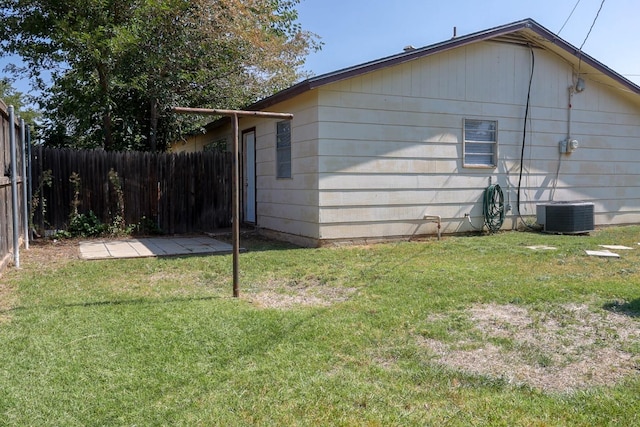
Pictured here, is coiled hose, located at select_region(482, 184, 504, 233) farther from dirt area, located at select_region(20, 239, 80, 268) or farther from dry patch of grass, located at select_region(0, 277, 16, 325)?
dry patch of grass, located at select_region(0, 277, 16, 325)

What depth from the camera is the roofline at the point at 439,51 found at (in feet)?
26.3

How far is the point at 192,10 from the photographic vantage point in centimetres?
1155

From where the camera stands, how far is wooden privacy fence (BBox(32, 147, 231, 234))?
31.7ft

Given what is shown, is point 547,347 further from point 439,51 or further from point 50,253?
point 50,253

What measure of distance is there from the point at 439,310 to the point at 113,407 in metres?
2.83

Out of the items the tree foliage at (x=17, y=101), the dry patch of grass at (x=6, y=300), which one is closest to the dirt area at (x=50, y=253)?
the dry patch of grass at (x=6, y=300)

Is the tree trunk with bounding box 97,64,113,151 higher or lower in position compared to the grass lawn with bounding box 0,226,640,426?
higher

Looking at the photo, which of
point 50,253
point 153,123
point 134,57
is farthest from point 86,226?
point 134,57

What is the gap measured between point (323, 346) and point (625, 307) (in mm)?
2854

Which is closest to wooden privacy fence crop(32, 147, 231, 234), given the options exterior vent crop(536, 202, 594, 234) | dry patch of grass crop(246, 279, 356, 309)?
dry patch of grass crop(246, 279, 356, 309)

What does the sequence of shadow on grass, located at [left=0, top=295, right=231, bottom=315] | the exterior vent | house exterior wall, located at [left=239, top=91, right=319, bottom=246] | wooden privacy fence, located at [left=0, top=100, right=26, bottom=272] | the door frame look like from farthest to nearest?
the door frame < the exterior vent < house exterior wall, located at [left=239, top=91, right=319, bottom=246] < wooden privacy fence, located at [left=0, top=100, right=26, bottom=272] < shadow on grass, located at [left=0, top=295, right=231, bottom=315]

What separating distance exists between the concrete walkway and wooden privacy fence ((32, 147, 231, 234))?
3.17ft

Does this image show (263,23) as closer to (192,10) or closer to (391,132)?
(192,10)

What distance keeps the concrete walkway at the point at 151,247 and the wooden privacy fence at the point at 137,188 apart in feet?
3.17
